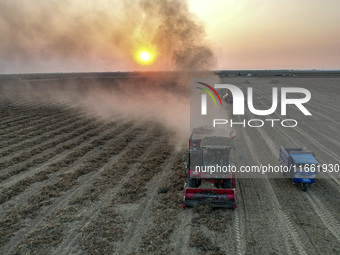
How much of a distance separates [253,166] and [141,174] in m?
6.72

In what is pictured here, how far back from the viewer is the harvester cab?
35.8 feet

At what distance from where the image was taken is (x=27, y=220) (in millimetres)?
10602

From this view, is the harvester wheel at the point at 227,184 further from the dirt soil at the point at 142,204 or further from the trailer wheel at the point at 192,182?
the trailer wheel at the point at 192,182

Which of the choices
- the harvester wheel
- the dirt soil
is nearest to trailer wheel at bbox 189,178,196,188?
the dirt soil

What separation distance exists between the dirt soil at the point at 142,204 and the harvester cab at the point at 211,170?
44cm

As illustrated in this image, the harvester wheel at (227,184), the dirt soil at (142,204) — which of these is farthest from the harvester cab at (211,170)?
the dirt soil at (142,204)

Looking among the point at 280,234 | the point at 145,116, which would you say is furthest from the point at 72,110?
the point at 280,234

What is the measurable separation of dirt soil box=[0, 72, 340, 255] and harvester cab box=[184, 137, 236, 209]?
44 centimetres

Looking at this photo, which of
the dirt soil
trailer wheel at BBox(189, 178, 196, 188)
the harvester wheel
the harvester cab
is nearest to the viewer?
the dirt soil

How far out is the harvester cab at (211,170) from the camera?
10.9 meters

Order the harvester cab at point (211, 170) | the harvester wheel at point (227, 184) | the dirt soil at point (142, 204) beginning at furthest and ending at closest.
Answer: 1. the harvester wheel at point (227, 184)
2. the harvester cab at point (211, 170)
3. the dirt soil at point (142, 204)

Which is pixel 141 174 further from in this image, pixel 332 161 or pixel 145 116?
pixel 145 116

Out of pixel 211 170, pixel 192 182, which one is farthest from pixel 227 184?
pixel 192 182

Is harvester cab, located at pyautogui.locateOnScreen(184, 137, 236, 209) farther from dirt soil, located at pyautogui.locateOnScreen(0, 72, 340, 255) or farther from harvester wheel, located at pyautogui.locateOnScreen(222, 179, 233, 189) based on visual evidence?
dirt soil, located at pyautogui.locateOnScreen(0, 72, 340, 255)
